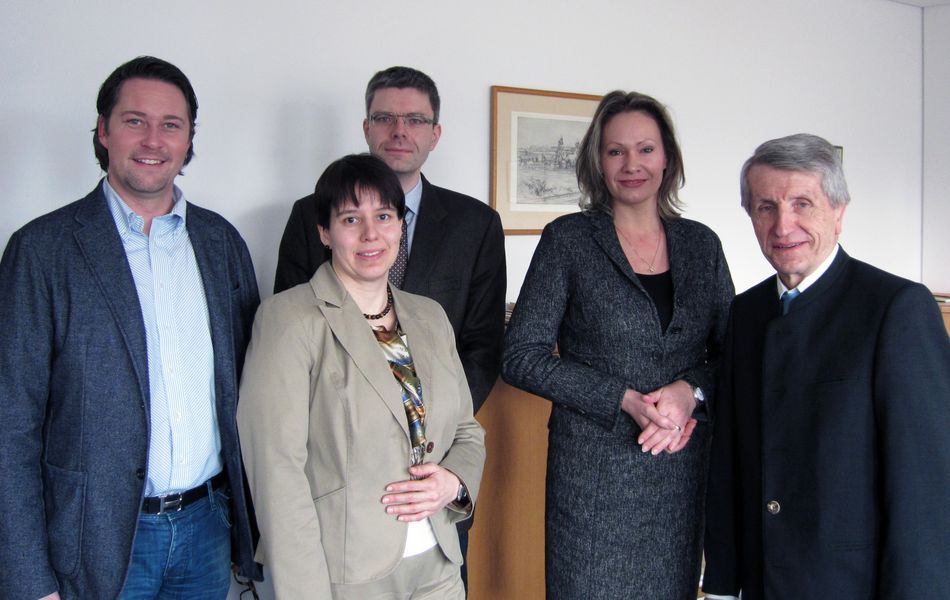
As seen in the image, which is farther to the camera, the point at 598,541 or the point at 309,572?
the point at 598,541

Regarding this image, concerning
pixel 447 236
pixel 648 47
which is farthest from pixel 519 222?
pixel 447 236

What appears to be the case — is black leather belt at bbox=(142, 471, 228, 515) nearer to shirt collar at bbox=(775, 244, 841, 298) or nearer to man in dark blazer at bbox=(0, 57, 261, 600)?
man in dark blazer at bbox=(0, 57, 261, 600)

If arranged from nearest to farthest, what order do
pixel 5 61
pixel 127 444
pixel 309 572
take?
pixel 309 572
pixel 127 444
pixel 5 61

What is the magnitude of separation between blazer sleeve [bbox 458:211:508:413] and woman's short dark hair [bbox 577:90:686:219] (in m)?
0.36

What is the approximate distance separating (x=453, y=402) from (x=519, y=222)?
2169mm

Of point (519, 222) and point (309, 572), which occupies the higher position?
point (519, 222)

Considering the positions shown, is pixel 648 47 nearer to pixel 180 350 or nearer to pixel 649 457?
pixel 649 457

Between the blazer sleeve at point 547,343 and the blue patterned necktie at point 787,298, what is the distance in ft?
1.51

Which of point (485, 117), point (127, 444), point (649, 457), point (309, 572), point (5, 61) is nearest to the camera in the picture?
point (309, 572)

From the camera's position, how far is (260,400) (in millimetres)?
1506

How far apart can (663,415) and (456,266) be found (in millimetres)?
778

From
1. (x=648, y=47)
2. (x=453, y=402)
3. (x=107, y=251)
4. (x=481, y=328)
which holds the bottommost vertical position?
(x=453, y=402)

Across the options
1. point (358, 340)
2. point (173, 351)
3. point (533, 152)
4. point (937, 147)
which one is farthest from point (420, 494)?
point (937, 147)

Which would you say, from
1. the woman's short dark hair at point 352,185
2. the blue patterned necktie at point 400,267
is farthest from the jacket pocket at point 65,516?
the blue patterned necktie at point 400,267
